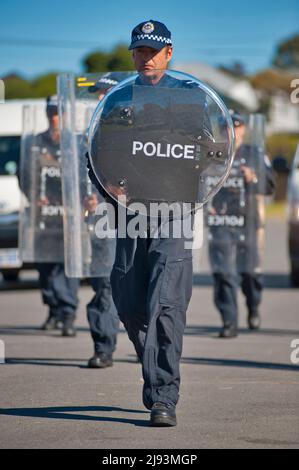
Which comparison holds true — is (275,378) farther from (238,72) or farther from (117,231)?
(238,72)

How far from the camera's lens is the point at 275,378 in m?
8.66

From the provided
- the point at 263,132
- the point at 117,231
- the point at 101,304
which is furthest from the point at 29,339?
the point at 117,231

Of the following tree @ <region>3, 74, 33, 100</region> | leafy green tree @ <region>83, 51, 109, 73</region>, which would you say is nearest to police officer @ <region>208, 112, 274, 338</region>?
tree @ <region>3, 74, 33, 100</region>

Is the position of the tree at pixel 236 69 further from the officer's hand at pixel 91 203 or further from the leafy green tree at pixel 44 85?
the officer's hand at pixel 91 203

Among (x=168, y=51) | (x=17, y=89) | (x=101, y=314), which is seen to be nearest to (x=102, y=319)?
(x=101, y=314)

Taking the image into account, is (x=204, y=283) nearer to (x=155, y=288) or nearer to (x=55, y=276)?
(x=55, y=276)

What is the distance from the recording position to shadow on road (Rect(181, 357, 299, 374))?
30.4 ft

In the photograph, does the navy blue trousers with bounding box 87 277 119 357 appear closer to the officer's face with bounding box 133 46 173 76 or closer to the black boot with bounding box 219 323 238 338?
the black boot with bounding box 219 323 238 338

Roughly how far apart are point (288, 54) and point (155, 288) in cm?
10949

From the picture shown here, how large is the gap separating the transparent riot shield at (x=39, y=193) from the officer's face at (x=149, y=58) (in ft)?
14.6

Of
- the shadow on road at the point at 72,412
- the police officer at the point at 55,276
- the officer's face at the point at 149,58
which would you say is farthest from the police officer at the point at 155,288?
the police officer at the point at 55,276

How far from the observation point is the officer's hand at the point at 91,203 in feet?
30.4

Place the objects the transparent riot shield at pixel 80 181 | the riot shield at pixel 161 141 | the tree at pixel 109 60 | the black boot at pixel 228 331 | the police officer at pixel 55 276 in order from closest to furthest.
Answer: the riot shield at pixel 161 141 → the transparent riot shield at pixel 80 181 → the police officer at pixel 55 276 → the black boot at pixel 228 331 → the tree at pixel 109 60

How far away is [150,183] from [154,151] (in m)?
0.19
